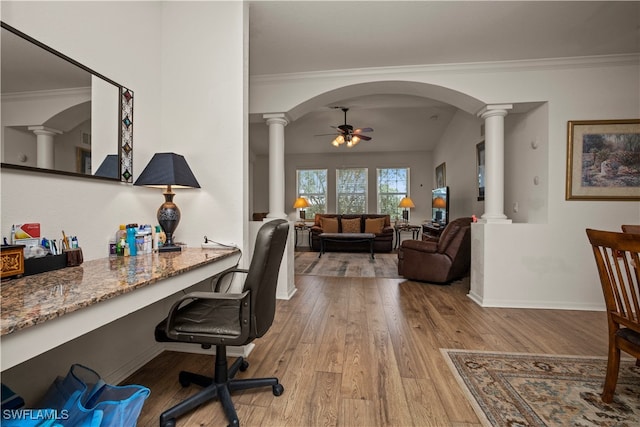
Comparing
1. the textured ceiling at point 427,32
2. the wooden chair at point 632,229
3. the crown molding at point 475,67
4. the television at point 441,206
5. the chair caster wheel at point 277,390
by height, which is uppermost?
the textured ceiling at point 427,32

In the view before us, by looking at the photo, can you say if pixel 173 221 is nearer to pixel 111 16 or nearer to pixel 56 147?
pixel 56 147

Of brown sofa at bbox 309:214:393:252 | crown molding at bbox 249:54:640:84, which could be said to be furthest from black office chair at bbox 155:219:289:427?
brown sofa at bbox 309:214:393:252

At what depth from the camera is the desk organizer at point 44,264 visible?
1205 mm

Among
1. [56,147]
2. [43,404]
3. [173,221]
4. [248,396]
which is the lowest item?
[248,396]

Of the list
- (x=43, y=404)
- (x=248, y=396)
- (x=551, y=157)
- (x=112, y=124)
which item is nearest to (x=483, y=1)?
(x=551, y=157)

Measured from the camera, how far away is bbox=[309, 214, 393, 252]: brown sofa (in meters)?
6.84

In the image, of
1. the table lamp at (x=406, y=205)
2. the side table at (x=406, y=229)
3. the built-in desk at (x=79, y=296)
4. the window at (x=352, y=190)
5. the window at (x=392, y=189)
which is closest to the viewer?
the built-in desk at (x=79, y=296)

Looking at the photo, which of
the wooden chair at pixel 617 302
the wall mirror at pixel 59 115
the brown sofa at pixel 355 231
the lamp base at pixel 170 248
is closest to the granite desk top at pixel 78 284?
the lamp base at pixel 170 248

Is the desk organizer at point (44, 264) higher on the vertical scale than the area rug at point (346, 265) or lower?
higher

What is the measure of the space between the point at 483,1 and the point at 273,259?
8.35 ft

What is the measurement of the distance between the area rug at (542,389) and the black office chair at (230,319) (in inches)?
47.7

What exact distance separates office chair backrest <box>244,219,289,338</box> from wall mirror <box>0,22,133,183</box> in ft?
3.60

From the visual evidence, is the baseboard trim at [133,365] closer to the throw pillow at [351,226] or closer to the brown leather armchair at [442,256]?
the brown leather armchair at [442,256]

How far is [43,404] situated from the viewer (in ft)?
4.15
